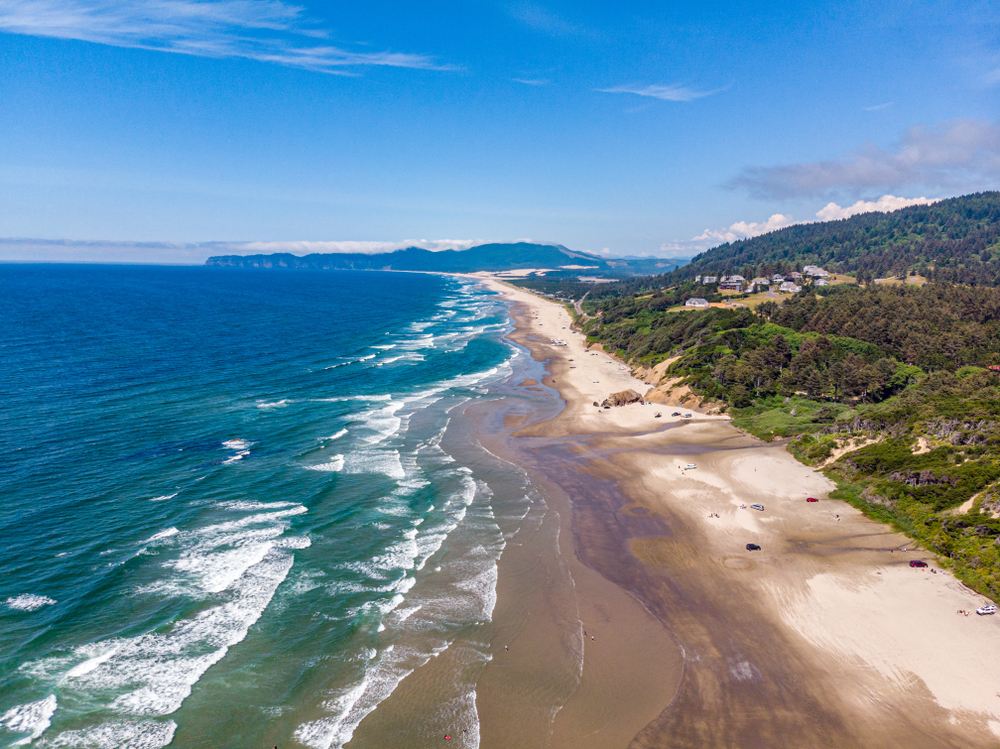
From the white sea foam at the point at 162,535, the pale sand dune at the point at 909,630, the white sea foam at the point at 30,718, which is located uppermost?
the white sea foam at the point at 162,535

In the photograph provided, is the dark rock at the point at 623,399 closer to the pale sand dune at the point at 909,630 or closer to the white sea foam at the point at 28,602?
the pale sand dune at the point at 909,630

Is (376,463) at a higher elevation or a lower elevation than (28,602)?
higher

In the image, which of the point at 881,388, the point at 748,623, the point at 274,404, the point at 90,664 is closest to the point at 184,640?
the point at 90,664

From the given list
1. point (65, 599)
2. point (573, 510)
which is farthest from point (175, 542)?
point (573, 510)

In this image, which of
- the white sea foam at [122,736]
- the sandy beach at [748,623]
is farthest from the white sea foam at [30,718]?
the sandy beach at [748,623]

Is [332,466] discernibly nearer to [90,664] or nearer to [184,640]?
[184,640]

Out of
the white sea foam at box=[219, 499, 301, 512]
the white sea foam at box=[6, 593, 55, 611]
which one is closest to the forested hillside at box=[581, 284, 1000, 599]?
the white sea foam at box=[219, 499, 301, 512]

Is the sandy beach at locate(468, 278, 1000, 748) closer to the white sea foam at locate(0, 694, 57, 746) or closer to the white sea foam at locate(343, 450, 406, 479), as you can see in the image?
the white sea foam at locate(343, 450, 406, 479)
